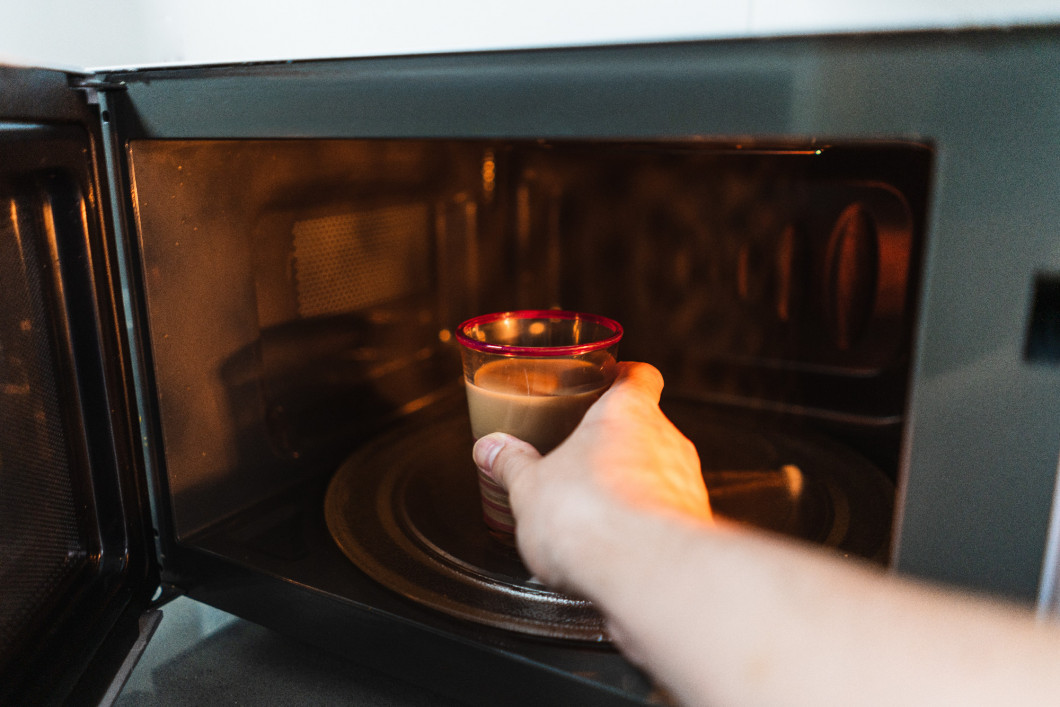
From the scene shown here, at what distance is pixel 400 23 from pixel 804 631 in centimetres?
36

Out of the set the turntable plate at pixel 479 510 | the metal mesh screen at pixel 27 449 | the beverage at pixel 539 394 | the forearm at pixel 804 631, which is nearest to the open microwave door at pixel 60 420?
the metal mesh screen at pixel 27 449

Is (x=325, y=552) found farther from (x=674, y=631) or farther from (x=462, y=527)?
(x=674, y=631)

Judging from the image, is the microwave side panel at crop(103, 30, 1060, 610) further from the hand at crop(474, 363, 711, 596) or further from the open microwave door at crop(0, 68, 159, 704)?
the open microwave door at crop(0, 68, 159, 704)

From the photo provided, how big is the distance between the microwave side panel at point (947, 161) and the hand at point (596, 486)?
0.35ft

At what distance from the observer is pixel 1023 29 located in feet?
0.90

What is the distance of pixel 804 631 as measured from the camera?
0.28 m

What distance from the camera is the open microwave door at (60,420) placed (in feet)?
1.48

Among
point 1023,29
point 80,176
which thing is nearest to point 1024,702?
point 1023,29

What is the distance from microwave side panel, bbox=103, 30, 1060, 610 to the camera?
28 centimetres

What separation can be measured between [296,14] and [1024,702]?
0.48 meters

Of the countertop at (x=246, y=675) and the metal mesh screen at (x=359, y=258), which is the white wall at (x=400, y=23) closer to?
the metal mesh screen at (x=359, y=258)

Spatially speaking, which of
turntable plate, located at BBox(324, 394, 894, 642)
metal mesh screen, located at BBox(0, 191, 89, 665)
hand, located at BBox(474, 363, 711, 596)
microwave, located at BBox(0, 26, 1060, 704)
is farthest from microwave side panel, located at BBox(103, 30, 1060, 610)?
metal mesh screen, located at BBox(0, 191, 89, 665)

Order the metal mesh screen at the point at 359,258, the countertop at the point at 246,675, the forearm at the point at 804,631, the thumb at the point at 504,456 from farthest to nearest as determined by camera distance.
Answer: the metal mesh screen at the point at 359,258
the countertop at the point at 246,675
the thumb at the point at 504,456
the forearm at the point at 804,631

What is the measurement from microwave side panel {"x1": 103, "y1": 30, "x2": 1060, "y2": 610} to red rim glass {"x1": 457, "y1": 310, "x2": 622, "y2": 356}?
0.54 ft
